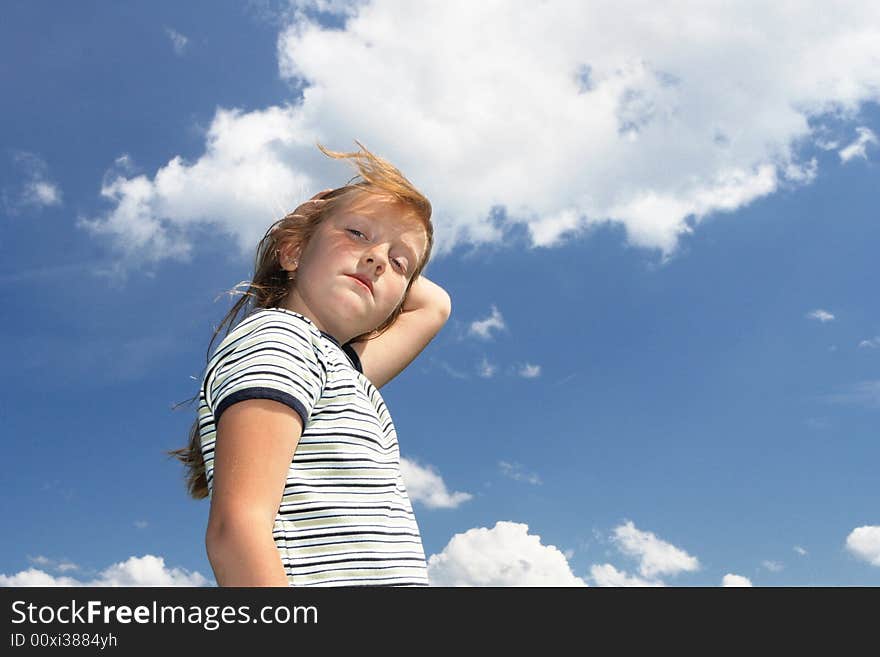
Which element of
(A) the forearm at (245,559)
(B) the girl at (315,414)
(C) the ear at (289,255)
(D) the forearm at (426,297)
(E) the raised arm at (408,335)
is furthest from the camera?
(D) the forearm at (426,297)

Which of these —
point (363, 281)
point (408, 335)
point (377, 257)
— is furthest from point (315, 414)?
point (408, 335)

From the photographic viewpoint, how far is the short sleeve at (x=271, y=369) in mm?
2428

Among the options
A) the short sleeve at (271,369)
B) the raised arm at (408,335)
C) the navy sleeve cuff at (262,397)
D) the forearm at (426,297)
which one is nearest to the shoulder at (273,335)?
the short sleeve at (271,369)

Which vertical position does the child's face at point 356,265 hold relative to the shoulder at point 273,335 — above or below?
above

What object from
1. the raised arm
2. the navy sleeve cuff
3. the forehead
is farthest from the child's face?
the navy sleeve cuff

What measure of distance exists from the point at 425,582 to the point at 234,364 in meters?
0.97

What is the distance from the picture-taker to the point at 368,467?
2730 millimetres

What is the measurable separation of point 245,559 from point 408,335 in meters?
2.18

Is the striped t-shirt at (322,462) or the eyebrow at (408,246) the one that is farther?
the eyebrow at (408,246)

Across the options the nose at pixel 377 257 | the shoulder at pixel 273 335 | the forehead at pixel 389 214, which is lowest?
the shoulder at pixel 273 335

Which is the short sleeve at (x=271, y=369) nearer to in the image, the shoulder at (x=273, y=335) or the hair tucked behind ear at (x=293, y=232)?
the shoulder at (x=273, y=335)

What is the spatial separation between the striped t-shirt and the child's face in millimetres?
335
